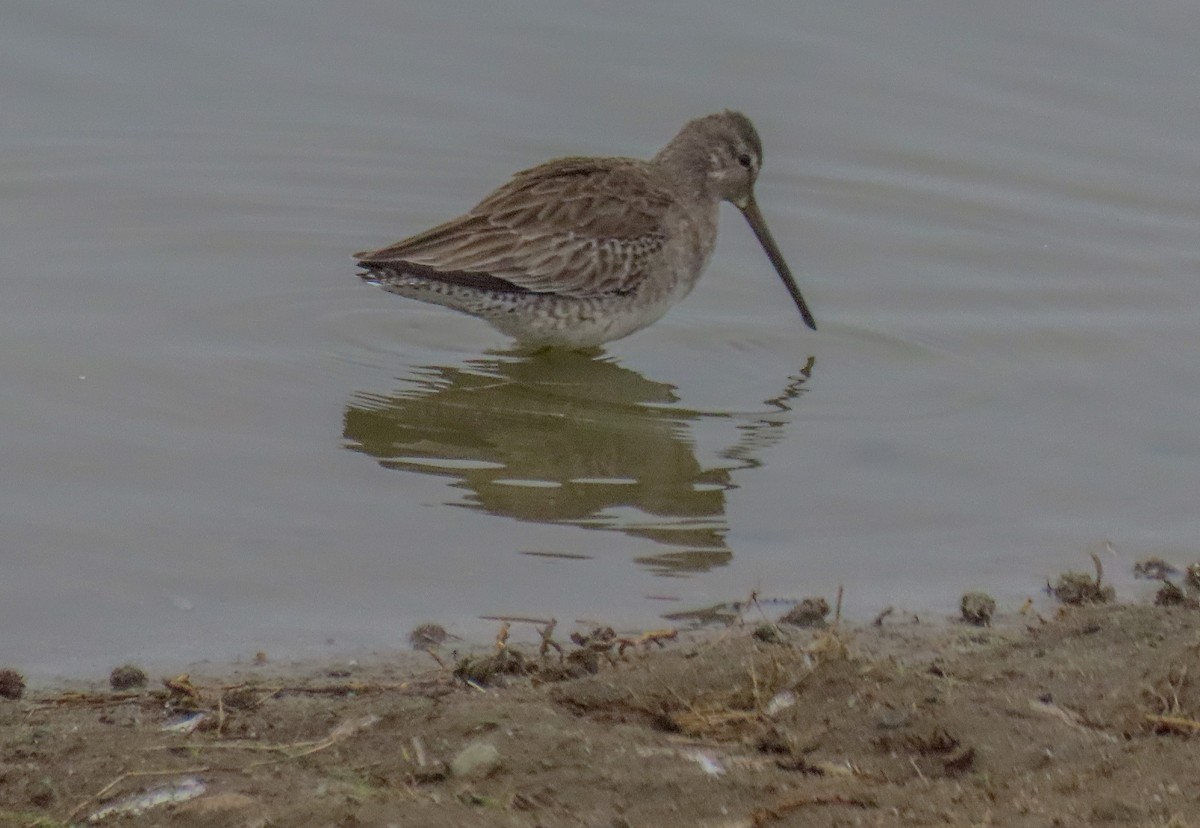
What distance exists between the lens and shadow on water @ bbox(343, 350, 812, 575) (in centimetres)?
635

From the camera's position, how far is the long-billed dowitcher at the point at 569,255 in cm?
819

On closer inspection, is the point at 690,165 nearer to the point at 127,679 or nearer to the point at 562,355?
the point at 562,355

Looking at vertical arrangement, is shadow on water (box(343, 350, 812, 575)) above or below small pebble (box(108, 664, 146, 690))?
above

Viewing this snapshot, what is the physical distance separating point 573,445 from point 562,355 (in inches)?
60.5

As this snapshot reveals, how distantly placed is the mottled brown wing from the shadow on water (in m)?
0.42

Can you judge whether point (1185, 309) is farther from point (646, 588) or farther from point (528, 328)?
point (646, 588)

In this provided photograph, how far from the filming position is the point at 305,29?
10.7 metres

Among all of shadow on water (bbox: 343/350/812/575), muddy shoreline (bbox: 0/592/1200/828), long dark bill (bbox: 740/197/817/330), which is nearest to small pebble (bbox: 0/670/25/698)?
muddy shoreline (bbox: 0/592/1200/828)

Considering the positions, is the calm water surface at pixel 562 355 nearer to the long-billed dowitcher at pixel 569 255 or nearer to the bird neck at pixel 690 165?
the long-billed dowitcher at pixel 569 255

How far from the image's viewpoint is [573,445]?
7.07 m

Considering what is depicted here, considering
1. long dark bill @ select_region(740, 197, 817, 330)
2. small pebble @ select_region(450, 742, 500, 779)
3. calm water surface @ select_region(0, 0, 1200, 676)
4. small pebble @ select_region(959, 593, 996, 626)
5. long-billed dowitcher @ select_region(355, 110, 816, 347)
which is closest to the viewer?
small pebble @ select_region(450, 742, 500, 779)

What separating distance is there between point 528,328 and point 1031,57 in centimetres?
402

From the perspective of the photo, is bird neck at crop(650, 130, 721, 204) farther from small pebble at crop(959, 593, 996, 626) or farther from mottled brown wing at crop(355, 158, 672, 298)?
small pebble at crop(959, 593, 996, 626)

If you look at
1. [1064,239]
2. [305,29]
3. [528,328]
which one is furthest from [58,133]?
[1064,239]
